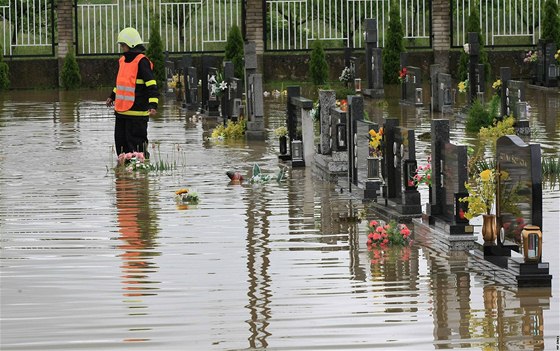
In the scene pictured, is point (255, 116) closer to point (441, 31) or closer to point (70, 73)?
point (70, 73)

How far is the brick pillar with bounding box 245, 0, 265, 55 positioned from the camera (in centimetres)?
3697

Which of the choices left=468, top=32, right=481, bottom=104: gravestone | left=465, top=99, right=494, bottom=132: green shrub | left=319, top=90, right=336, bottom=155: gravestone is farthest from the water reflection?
left=468, top=32, right=481, bottom=104: gravestone

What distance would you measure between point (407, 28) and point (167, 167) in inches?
773

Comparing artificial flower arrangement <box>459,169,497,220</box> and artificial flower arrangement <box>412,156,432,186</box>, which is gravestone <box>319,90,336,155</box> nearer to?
artificial flower arrangement <box>412,156,432,186</box>

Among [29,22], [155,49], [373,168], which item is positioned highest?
[29,22]

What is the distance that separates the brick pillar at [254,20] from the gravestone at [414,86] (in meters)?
9.00

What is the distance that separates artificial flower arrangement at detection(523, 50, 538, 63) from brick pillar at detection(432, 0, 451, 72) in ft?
6.60

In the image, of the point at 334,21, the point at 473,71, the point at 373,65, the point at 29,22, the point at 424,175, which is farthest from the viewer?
the point at 29,22

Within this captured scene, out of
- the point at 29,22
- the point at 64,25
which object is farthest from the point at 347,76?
the point at 29,22

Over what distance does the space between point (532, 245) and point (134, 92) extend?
340 inches

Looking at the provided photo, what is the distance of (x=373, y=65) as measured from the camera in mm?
30375

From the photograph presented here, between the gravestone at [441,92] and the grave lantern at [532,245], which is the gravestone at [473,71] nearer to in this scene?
the gravestone at [441,92]

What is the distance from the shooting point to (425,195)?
50.8 feet

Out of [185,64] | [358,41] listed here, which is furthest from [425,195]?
[358,41]
